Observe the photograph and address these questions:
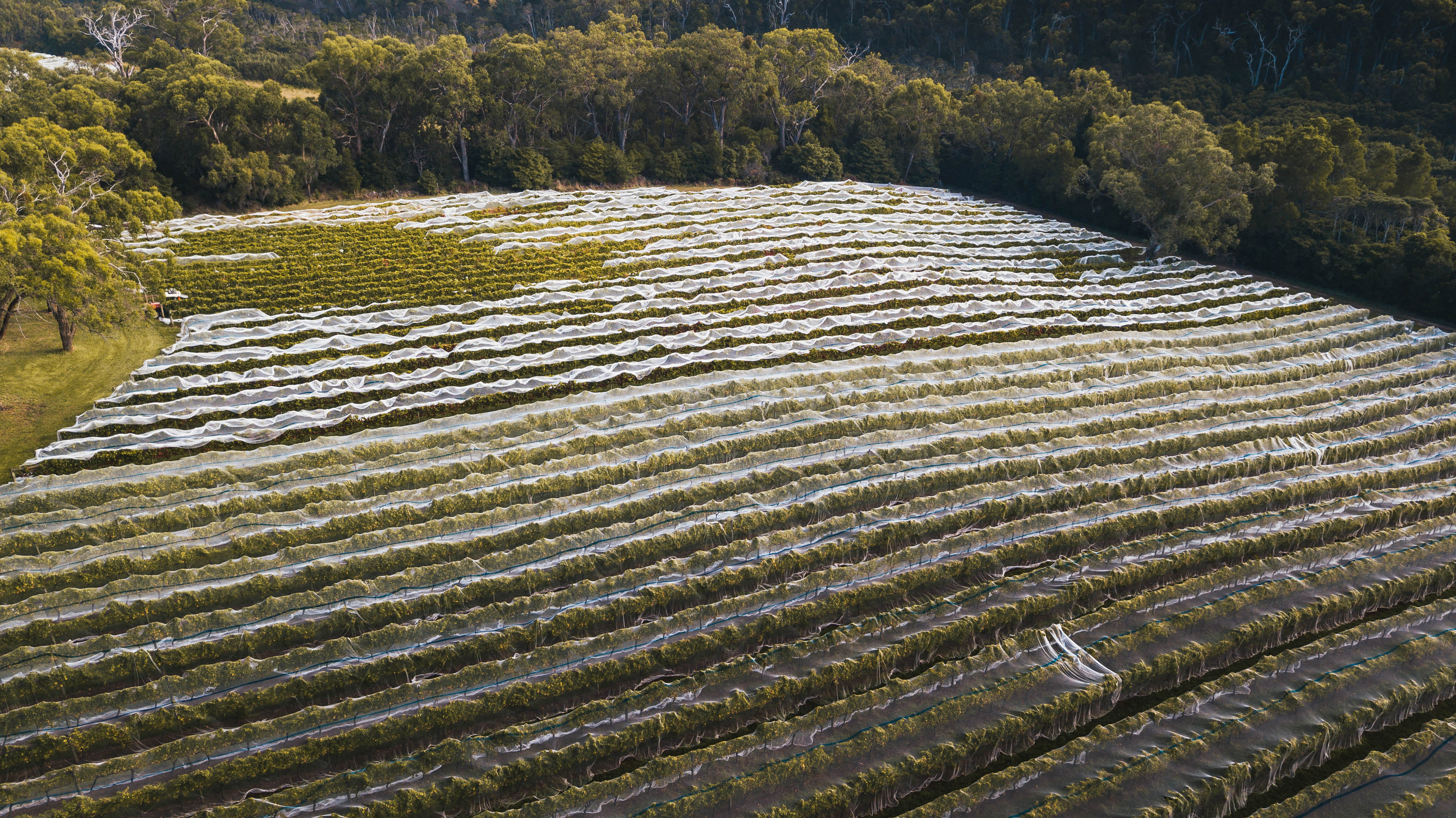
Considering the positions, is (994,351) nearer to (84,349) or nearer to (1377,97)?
(84,349)

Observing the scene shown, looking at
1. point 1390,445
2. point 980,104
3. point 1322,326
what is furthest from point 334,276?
point 980,104

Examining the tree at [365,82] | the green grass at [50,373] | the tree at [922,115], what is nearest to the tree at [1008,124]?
the tree at [922,115]

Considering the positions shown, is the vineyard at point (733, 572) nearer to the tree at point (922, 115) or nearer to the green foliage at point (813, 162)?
the green foliage at point (813, 162)

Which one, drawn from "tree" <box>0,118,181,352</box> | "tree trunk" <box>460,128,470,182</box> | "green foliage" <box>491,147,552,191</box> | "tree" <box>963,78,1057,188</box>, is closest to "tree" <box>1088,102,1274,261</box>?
"tree" <box>963,78,1057,188</box>

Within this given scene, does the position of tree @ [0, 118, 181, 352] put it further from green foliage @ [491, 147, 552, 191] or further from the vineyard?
green foliage @ [491, 147, 552, 191]

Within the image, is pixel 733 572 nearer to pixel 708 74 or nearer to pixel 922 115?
pixel 708 74

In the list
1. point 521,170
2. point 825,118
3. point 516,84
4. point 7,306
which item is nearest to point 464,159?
point 521,170

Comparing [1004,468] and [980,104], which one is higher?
[980,104]
